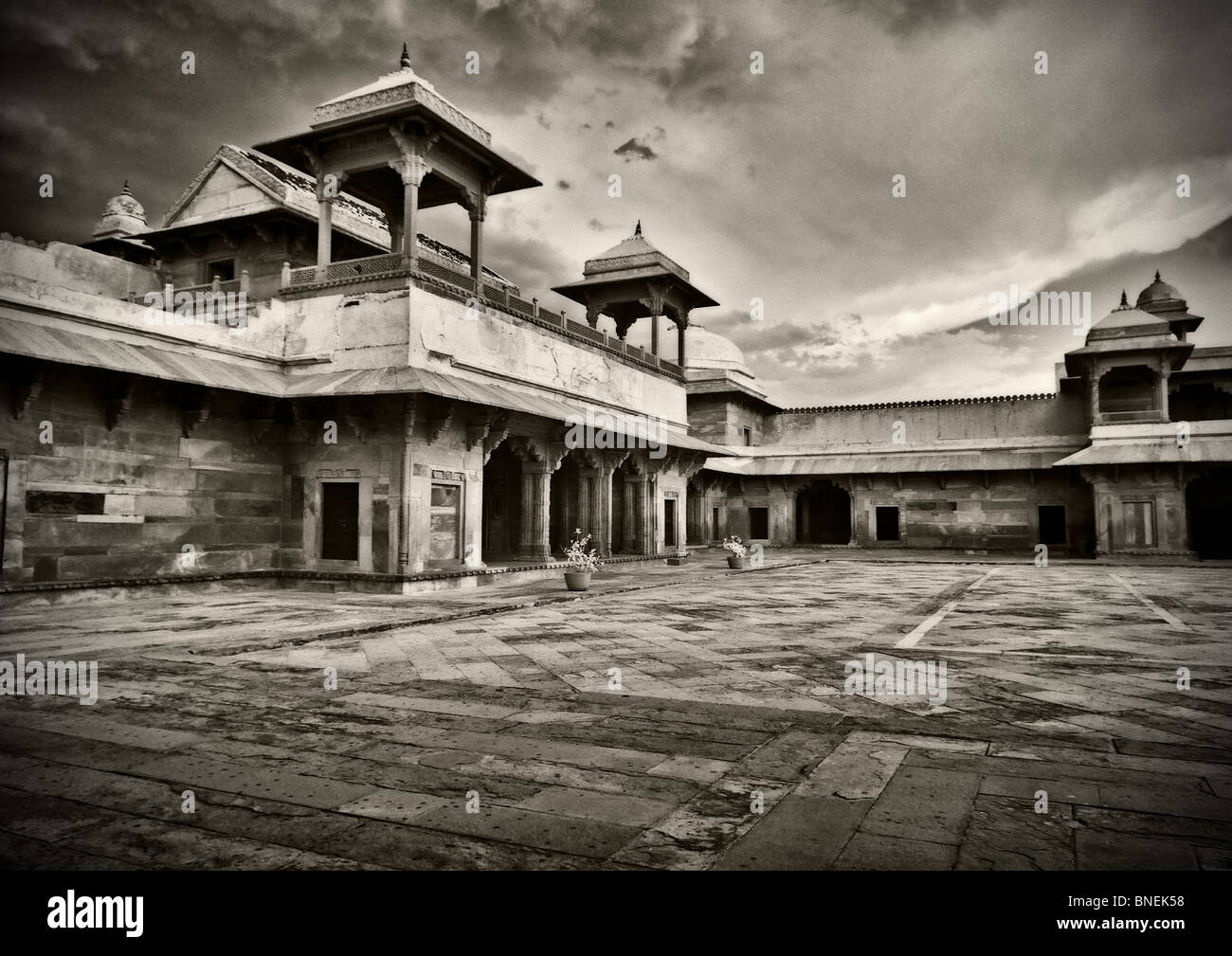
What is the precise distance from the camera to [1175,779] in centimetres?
362

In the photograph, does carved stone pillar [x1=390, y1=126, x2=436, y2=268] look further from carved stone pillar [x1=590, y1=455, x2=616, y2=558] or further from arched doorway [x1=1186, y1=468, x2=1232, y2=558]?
arched doorway [x1=1186, y1=468, x2=1232, y2=558]

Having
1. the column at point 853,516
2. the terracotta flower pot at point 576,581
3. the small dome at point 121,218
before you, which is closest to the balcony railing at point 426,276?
the terracotta flower pot at point 576,581

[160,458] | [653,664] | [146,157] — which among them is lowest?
[653,664]

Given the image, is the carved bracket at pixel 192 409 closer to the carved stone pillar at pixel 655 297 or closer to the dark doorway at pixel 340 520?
the dark doorway at pixel 340 520

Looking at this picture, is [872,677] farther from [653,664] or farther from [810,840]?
[810,840]

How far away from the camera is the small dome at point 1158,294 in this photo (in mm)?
34625

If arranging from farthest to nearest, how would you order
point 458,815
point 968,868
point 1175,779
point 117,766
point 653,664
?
point 653,664 < point 117,766 < point 1175,779 < point 458,815 < point 968,868

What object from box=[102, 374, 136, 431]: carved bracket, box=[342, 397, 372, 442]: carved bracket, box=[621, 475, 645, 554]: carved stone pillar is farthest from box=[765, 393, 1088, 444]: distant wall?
box=[102, 374, 136, 431]: carved bracket

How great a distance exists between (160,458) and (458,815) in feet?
36.8

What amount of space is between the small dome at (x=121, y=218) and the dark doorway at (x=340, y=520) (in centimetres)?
1280

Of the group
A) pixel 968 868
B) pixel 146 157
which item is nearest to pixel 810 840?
pixel 968 868

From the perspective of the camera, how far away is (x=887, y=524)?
100 ft

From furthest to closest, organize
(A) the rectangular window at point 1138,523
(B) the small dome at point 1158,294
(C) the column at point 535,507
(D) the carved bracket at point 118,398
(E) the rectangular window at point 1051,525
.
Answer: (B) the small dome at point 1158,294, (E) the rectangular window at point 1051,525, (A) the rectangular window at point 1138,523, (C) the column at point 535,507, (D) the carved bracket at point 118,398

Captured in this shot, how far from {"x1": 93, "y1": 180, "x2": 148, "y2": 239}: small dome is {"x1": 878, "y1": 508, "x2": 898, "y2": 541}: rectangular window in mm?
26056
